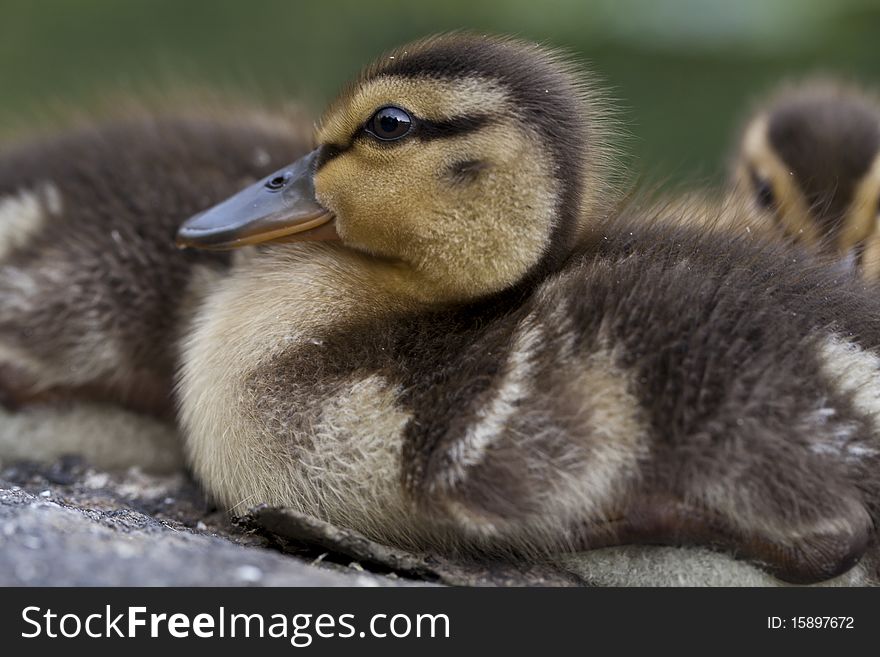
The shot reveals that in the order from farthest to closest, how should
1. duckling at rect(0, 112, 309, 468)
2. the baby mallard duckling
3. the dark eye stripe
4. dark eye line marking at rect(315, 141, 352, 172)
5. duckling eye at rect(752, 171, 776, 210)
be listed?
duckling eye at rect(752, 171, 776, 210) → duckling at rect(0, 112, 309, 468) → dark eye line marking at rect(315, 141, 352, 172) → the dark eye stripe → the baby mallard duckling

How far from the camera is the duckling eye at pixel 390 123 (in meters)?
1.65

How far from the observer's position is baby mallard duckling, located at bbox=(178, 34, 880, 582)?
1438 millimetres

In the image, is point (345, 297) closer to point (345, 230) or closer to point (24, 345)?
point (345, 230)

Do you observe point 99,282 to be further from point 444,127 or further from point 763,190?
point 763,190

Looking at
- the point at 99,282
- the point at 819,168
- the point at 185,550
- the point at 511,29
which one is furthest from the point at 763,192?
the point at 511,29

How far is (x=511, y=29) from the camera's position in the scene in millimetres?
4070

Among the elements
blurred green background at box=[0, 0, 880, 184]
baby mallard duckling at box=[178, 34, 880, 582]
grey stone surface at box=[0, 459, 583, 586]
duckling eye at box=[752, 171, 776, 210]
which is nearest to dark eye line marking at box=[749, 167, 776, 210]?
duckling eye at box=[752, 171, 776, 210]

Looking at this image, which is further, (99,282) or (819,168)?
(819,168)

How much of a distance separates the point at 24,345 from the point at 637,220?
123 centimetres

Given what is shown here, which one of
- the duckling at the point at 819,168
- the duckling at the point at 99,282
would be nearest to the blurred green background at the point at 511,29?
the duckling at the point at 819,168

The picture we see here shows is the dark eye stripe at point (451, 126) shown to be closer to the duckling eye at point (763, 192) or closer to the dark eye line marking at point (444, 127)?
the dark eye line marking at point (444, 127)

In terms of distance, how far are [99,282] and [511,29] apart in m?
2.23

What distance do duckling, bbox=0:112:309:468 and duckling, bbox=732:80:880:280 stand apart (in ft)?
3.14

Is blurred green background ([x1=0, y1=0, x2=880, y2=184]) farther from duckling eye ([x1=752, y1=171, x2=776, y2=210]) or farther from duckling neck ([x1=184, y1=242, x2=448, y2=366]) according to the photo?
duckling neck ([x1=184, y1=242, x2=448, y2=366])
